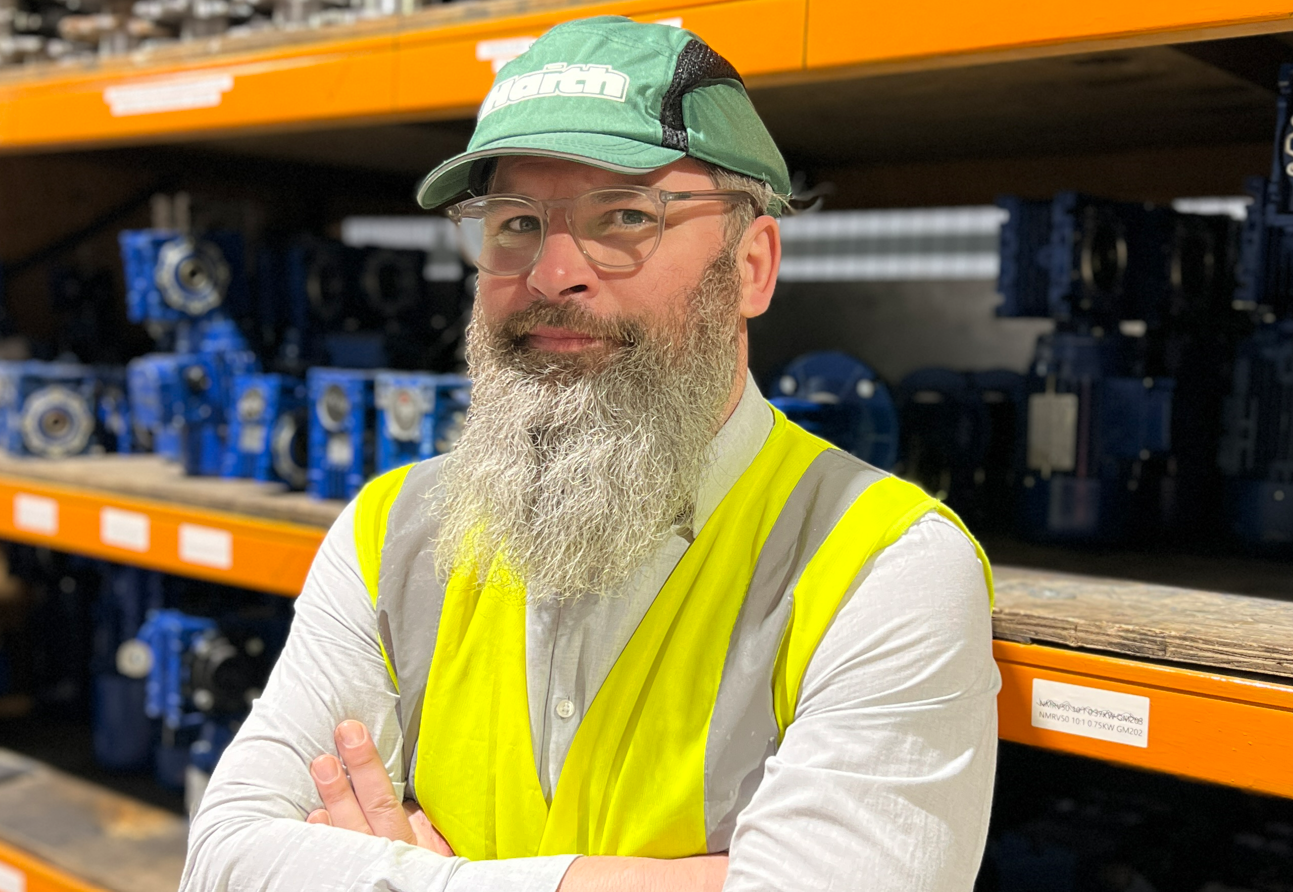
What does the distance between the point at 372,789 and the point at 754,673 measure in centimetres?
38

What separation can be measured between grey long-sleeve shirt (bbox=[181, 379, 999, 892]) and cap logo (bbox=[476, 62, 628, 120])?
33 cm

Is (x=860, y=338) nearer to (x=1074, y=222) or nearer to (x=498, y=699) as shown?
(x=1074, y=222)

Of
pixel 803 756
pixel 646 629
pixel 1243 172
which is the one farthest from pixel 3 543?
pixel 1243 172

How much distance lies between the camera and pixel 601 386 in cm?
110

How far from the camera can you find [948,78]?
1482 millimetres

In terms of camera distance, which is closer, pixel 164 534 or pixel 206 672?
pixel 164 534

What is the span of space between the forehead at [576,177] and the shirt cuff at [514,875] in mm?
592

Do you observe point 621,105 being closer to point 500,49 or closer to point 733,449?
point 733,449

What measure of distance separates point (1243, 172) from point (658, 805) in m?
1.52

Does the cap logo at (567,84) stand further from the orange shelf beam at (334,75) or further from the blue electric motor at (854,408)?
the blue electric motor at (854,408)

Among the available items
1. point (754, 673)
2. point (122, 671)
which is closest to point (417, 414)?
point (754, 673)

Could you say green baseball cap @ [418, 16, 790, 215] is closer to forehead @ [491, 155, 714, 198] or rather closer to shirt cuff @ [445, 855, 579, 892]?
forehead @ [491, 155, 714, 198]

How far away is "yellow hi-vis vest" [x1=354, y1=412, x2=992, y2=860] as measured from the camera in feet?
3.33

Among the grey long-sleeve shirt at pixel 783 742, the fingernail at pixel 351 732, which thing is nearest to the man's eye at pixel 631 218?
the grey long-sleeve shirt at pixel 783 742
